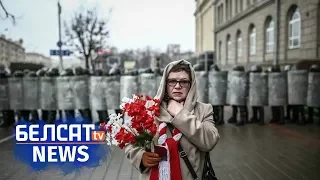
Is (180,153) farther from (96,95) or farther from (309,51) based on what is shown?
(309,51)

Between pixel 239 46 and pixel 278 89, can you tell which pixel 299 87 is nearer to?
pixel 278 89

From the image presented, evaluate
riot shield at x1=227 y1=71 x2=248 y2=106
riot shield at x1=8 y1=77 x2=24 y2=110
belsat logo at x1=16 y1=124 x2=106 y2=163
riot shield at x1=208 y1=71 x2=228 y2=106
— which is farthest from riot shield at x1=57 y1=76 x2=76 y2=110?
belsat logo at x1=16 y1=124 x2=106 y2=163

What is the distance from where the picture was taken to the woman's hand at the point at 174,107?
2250 mm

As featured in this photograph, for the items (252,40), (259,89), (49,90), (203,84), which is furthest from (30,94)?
(252,40)

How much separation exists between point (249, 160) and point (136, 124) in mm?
4049

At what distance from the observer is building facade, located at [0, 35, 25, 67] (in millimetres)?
6130

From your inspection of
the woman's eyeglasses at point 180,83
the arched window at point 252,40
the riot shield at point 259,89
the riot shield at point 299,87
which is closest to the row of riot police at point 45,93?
the riot shield at point 259,89

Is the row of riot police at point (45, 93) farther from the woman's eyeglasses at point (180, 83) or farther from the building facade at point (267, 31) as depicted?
the woman's eyeglasses at point (180, 83)

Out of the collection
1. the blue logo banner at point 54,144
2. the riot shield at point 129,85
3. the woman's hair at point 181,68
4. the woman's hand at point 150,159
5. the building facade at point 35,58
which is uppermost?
the building facade at point 35,58

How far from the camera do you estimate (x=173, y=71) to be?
7.70 feet

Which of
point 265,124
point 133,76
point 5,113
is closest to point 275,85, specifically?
point 265,124

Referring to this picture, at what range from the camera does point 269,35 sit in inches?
757

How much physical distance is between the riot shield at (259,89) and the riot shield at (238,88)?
16cm

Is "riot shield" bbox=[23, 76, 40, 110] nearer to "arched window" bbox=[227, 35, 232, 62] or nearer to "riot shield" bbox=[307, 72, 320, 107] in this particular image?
"riot shield" bbox=[307, 72, 320, 107]
